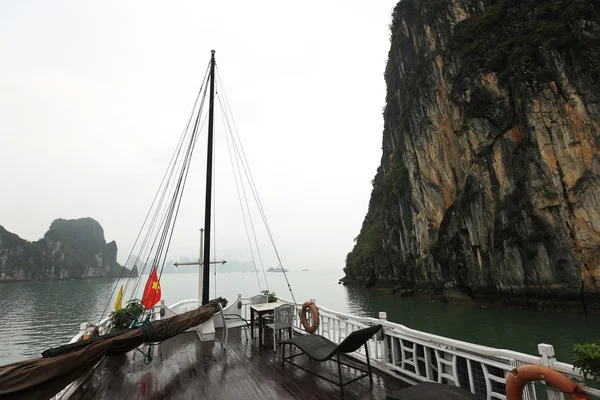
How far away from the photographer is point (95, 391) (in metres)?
4.17

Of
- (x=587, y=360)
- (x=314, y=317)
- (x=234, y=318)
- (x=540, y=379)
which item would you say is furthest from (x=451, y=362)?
(x=234, y=318)

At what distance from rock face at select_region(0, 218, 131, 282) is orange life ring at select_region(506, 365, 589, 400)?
123 m

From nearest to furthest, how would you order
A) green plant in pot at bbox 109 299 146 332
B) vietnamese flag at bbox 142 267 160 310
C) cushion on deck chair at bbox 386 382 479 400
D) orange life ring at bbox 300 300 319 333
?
1. cushion on deck chair at bbox 386 382 479 400
2. orange life ring at bbox 300 300 319 333
3. green plant in pot at bbox 109 299 146 332
4. vietnamese flag at bbox 142 267 160 310

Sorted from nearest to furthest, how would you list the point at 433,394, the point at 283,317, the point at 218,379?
the point at 433,394, the point at 218,379, the point at 283,317

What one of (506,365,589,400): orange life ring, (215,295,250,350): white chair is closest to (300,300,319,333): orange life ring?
(215,295,250,350): white chair

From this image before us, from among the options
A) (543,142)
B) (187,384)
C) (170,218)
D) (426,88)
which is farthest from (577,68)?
(187,384)

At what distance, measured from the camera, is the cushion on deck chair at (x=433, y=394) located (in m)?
2.44

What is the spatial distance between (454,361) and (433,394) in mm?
1023

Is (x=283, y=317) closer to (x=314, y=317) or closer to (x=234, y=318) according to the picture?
(x=314, y=317)

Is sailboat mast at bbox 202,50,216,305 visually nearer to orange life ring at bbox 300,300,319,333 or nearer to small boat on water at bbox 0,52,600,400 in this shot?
small boat on water at bbox 0,52,600,400

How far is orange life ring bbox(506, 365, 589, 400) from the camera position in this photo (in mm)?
2023

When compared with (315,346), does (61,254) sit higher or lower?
higher

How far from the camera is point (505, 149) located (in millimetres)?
22281

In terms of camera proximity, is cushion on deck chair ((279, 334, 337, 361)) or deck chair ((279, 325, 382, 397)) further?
cushion on deck chair ((279, 334, 337, 361))
